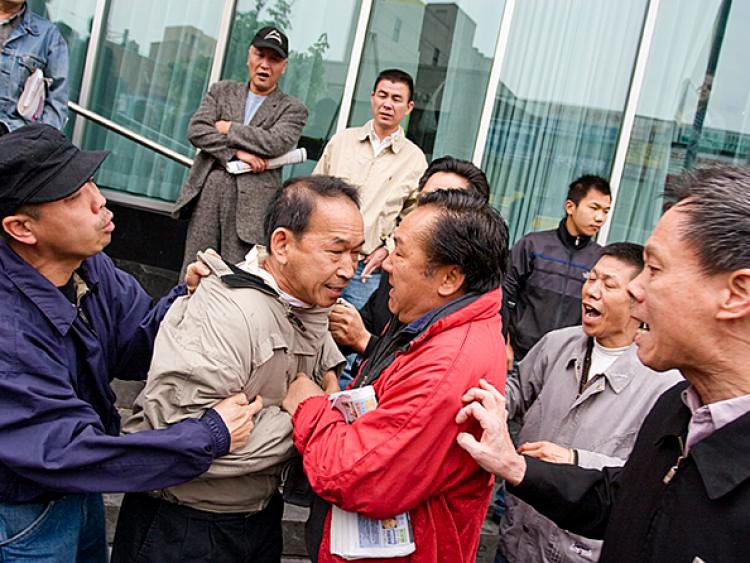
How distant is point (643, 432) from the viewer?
5.96 ft

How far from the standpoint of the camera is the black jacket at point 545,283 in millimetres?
4461

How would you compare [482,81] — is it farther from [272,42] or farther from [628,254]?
[628,254]

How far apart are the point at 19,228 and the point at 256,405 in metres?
0.82

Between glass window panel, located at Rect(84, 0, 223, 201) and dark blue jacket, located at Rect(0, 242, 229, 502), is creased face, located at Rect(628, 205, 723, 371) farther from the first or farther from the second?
glass window panel, located at Rect(84, 0, 223, 201)

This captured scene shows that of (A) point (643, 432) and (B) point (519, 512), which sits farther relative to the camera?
(B) point (519, 512)

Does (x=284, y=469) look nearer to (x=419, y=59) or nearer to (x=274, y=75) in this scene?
(x=274, y=75)

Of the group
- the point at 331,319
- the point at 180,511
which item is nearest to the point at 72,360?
the point at 180,511

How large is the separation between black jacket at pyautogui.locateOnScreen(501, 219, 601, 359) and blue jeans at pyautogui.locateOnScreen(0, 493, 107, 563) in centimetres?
287

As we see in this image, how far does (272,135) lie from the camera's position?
15.4 ft

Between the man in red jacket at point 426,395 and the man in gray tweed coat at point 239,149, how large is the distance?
265 cm

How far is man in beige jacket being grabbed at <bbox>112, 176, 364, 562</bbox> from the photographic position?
6.64 feet

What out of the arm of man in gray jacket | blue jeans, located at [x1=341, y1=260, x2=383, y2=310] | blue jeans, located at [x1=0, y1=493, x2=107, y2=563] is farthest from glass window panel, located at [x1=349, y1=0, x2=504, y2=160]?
blue jeans, located at [x1=0, y1=493, x2=107, y2=563]

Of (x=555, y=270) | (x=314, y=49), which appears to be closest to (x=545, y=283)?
(x=555, y=270)

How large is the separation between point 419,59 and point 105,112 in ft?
9.15
